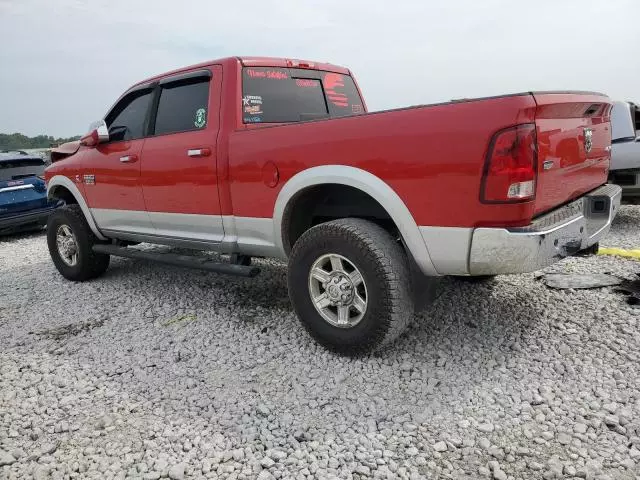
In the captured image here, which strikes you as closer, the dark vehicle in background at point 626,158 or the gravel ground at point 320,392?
the gravel ground at point 320,392

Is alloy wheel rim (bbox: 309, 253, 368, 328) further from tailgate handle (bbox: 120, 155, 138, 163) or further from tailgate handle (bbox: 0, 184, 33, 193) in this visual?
tailgate handle (bbox: 0, 184, 33, 193)

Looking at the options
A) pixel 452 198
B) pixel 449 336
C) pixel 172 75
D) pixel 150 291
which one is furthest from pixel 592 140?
pixel 150 291

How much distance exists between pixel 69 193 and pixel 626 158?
653cm

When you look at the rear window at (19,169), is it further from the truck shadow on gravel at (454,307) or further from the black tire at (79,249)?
the truck shadow on gravel at (454,307)

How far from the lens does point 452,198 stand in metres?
2.48

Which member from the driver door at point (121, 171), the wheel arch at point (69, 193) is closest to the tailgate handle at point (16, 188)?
the wheel arch at point (69, 193)

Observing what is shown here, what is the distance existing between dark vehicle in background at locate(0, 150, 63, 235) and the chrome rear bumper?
7.60 metres

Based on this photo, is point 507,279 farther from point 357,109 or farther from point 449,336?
point 357,109

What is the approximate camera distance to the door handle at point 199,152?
3.59 m

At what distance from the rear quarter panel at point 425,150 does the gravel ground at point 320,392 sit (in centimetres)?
94

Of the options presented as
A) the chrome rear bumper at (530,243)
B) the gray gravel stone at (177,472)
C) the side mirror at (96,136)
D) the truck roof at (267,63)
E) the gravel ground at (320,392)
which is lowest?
the gravel ground at (320,392)

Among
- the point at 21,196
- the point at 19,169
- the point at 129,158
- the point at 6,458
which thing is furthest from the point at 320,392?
the point at 19,169

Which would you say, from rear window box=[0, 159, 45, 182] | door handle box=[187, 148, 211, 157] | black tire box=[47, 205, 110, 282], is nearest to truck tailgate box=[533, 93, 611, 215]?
door handle box=[187, 148, 211, 157]

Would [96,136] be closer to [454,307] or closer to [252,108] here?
[252,108]
